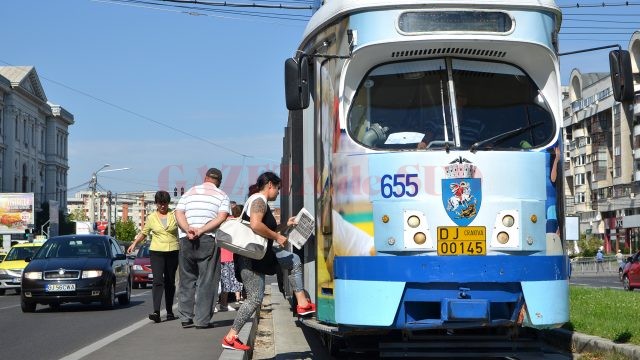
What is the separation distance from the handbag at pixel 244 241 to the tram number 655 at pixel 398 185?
1.39 meters

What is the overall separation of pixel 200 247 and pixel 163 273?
180 cm

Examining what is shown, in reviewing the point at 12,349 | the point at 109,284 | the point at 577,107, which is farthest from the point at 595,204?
the point at 12,349

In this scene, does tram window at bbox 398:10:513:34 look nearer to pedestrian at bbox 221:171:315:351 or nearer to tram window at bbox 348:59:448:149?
tram window at bbox 348:59:448:149

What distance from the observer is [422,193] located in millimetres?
8031

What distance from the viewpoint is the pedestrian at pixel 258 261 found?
352 inches

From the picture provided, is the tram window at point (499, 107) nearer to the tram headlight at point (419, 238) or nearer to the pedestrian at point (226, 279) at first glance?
the tram headlight at point (419, 238)

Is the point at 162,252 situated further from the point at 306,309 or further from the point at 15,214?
the point at 15,214

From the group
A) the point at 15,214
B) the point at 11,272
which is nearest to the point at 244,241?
the point at 11,272

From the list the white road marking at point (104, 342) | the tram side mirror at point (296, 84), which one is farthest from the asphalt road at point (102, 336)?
the tram side mirror at point (296, 84)

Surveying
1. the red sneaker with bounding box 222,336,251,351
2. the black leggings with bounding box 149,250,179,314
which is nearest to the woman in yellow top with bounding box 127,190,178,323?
the black leggings with bounding box 149,250,179,314

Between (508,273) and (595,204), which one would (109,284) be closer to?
(508,273)

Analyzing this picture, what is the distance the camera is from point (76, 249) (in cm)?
1862

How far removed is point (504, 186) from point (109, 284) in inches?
444

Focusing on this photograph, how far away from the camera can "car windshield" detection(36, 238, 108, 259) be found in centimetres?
1856
